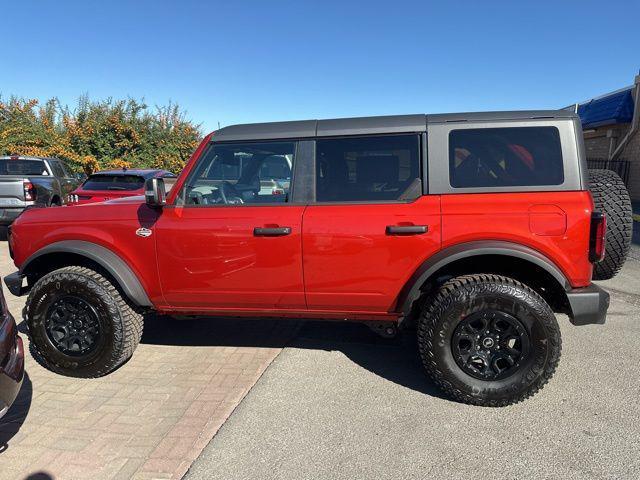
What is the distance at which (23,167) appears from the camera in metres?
9.74

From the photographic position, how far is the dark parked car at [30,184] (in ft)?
26.4

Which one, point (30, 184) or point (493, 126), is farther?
point (30, 184)

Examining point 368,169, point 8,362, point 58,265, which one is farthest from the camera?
point 58,265

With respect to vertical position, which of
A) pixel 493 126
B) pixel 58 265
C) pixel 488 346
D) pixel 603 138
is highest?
pixel 603 138

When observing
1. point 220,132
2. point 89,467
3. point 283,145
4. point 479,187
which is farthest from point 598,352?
point 89,467

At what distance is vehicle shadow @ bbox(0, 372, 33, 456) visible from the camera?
2660mm

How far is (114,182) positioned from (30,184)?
162 cm

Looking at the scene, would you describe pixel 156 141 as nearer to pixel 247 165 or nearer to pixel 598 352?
pixel 247 165

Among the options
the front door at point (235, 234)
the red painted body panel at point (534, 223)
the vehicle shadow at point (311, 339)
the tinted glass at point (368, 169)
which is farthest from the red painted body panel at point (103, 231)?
the red painted body panel at point (534, 223)

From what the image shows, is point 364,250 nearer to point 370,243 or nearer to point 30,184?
point 370,243

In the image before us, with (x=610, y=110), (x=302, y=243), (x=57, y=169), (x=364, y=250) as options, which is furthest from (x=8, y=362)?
(x=610, y=110)

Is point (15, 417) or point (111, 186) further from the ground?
point (111, 186)

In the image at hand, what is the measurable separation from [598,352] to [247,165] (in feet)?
11.2

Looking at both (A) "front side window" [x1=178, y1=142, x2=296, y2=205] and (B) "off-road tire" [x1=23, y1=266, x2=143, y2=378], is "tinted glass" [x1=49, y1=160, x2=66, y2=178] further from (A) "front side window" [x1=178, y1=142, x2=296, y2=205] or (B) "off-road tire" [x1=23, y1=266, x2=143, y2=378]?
(A) "front side window" [x1=178, y1=142, x2=296, y2=205]
